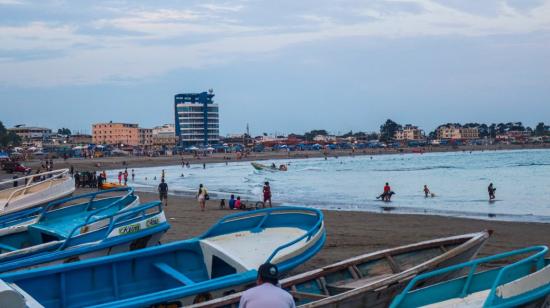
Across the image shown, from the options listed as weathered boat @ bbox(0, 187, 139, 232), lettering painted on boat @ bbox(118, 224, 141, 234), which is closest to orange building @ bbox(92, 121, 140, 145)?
weathered boat @ bbox(0, 187, 139, 232)

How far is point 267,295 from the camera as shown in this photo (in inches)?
174

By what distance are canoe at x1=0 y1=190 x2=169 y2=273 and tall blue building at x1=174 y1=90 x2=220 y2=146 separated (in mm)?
141033

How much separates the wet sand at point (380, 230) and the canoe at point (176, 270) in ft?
6.38

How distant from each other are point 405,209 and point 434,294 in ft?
66.8

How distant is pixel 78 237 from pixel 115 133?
16162cm

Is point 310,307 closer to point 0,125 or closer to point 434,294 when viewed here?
point 434,294

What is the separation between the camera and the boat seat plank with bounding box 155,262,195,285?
802cm

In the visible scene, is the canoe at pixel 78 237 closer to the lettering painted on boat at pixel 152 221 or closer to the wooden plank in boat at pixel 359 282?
the lettering painted on boat at pixel 152 221

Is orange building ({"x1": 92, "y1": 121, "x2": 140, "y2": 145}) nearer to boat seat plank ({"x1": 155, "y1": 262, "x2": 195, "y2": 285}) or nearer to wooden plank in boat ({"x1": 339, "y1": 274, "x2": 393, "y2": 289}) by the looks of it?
boat seat plank ({"x1": 155, "y1": 262, "x2": 195, "y2": 285})

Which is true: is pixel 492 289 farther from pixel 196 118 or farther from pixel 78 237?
pixel 196 118

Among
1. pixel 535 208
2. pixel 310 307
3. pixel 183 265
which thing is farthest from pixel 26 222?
pixel 535 208

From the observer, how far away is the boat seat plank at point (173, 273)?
26.3 ft

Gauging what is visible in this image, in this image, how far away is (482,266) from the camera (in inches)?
458

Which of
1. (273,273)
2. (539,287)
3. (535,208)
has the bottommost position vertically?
(535,208)
